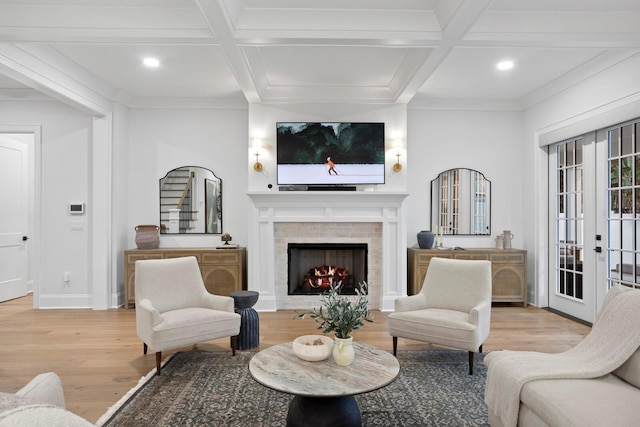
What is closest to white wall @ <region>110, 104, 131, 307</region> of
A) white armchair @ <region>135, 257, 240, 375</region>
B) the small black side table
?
white armchair @ <region>135, 257, 240, 375</region>

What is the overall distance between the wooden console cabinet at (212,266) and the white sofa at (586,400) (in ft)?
12.8

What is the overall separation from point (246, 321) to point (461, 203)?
3540mm

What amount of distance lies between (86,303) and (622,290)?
5718mm

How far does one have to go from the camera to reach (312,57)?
14.0 ft

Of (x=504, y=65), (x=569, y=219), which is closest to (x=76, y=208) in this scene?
(x=504, y=65)

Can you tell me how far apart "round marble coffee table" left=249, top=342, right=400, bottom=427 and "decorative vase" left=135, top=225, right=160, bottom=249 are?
Answer: 363cm

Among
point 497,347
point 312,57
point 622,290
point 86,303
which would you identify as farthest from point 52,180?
point 622,290

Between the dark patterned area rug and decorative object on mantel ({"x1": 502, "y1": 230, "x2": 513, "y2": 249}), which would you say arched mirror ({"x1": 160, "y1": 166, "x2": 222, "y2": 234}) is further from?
decorative object on mantel ({"x1": 502, "y1": 230, "x2": 513, "y2": 249})

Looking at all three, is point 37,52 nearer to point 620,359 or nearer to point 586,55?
point 620,359

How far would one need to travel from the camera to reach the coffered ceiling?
10.5 feet

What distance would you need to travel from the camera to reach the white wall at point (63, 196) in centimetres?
543

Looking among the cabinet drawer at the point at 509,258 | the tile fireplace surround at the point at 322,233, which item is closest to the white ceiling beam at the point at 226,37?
the tile fireplace surround at the point at 322,233

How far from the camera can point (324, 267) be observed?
5602mm

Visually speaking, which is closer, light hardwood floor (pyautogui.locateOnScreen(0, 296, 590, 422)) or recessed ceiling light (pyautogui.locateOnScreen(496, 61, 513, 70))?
light hardwood floor (pyautogui.locateOnScreen(0, 296, 590, 422))
